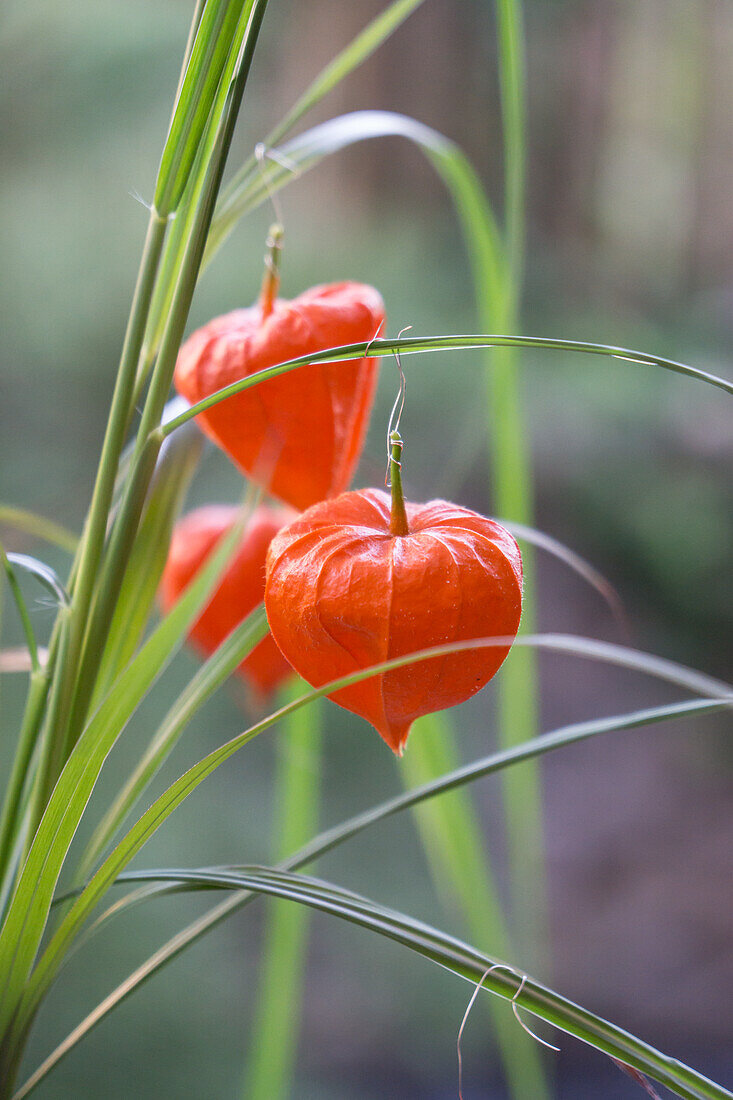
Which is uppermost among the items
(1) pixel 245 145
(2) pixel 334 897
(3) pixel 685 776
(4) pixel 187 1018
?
(1) pixel 245 145

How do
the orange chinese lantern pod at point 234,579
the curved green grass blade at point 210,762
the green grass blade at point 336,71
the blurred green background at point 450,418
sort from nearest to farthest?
the curved green grass blade at point 210,762, the green grass blade at point 336,71, the orange chinese lantern pod at point 234,579, the blurred green background at point 450,418

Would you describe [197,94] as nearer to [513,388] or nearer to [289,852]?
[513,388]

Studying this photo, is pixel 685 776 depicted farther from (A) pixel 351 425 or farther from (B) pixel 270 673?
(A) pixel 351 425

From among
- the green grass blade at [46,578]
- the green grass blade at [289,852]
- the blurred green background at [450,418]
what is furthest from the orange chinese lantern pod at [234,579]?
the blurred green background at [450,418]

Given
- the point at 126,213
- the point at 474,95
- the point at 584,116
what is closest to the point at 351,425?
the point at 126,213

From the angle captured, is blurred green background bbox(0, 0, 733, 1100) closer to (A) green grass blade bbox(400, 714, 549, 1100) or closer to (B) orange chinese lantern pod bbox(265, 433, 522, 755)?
(A) green grass blade bbox(400, 714, 549, 1100)

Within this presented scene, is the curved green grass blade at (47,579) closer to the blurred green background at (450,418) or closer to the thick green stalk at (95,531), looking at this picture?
the thick green stalk at (95,531)

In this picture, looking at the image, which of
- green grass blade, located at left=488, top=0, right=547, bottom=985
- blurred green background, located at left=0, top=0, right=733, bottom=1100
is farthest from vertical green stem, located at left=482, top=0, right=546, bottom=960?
blurred green background, located at left=0, top=0, right=733, bottom=1100
